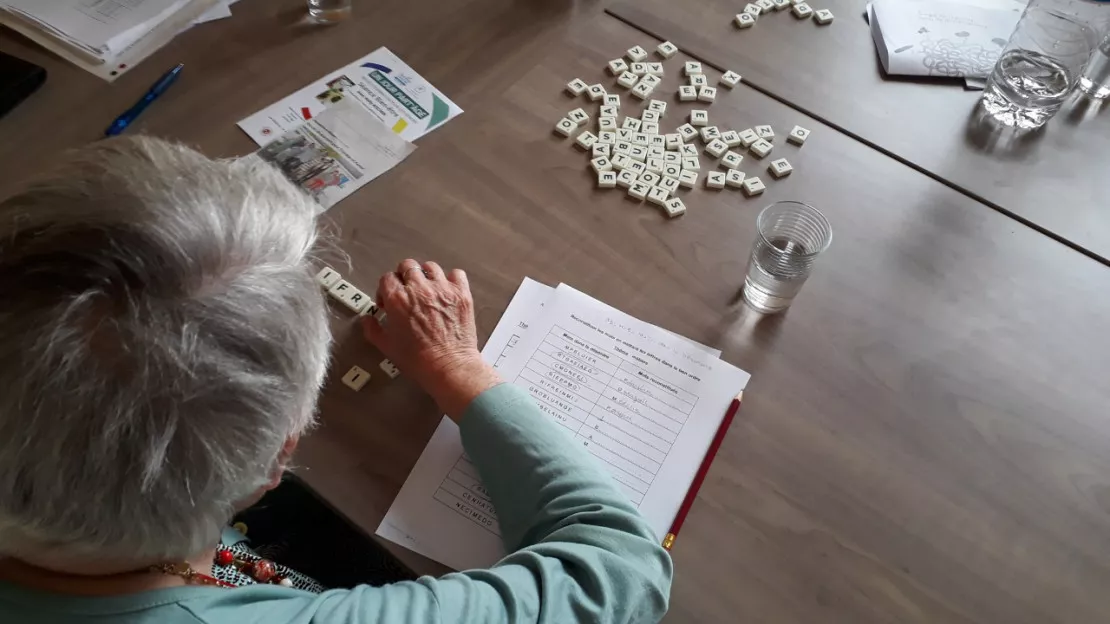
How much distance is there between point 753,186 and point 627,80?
0.99ft

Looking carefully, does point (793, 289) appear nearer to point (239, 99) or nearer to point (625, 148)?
point (625, 148)

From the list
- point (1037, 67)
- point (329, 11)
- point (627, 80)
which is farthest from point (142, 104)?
point (1037, 67)

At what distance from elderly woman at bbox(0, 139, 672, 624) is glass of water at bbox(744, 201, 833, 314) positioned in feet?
1.75

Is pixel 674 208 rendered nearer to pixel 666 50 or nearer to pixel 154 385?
pixel 666 50

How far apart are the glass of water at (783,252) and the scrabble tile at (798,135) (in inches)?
6.8

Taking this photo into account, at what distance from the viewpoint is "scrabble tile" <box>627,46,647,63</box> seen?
1.31 metres

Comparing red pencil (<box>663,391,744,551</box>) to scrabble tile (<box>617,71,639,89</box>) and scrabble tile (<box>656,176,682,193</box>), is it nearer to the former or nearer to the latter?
scrabble tile (<box>656,176,682,193</box>)

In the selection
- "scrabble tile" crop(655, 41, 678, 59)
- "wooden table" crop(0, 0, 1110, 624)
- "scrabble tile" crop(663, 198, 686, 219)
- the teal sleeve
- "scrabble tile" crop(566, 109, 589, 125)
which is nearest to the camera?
the teal sleeve

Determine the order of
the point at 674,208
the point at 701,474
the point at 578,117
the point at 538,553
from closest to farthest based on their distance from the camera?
1. the point at 538,553
2. the point at 701,474
3. the point at 674,208
4. the point at 578,117

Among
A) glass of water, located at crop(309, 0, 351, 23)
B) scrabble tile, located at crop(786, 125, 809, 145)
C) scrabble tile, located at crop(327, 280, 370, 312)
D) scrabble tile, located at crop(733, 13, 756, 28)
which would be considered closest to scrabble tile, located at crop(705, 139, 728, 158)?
scrabble tile, located at crop(786, 125, 809, 145)

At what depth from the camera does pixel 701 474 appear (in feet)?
2.85

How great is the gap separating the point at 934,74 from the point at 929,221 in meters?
0.36

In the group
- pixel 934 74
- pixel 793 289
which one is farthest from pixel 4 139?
pixel 934 74

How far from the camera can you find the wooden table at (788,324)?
0.82 metres
